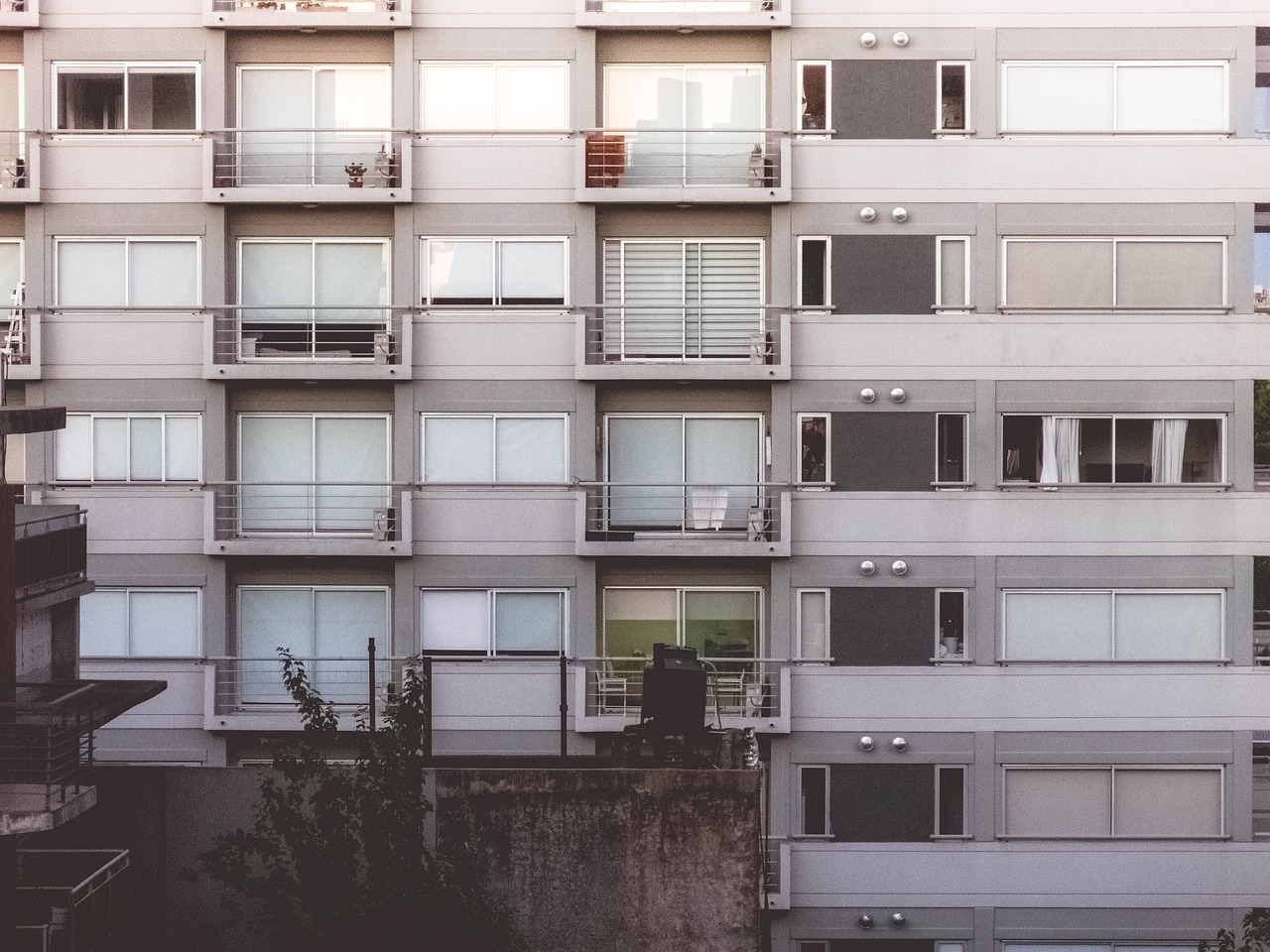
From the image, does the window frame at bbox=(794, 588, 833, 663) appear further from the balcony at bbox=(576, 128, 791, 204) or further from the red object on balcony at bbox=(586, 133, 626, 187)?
the red object on balcony at bbox=(586, 133, 626, 187)

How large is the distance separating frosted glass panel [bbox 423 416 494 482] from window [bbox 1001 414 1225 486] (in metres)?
7.88

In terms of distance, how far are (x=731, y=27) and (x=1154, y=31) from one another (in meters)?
6.38

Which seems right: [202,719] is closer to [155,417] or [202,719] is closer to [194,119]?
[155,417]

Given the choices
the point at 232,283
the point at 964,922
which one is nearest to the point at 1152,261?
the point at 964,922

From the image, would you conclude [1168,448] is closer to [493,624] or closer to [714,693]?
[714,693]

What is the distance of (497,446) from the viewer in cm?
2175

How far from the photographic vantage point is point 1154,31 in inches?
839

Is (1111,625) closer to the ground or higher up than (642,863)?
higher up

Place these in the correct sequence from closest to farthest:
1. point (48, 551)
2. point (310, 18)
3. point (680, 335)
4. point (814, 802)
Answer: point (48, 551) → point (310, 18) → point (814, 802) → point (680, 335)

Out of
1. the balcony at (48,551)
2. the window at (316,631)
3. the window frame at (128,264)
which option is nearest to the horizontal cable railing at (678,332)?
the window at (316,631)

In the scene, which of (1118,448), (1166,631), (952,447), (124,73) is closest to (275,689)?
(124,73)

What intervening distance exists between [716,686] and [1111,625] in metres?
6.12

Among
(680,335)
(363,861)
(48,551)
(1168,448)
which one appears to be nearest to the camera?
(48,551)

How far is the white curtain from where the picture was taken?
2152cm
